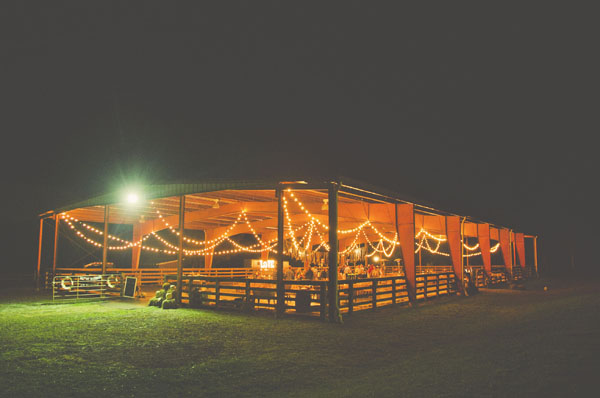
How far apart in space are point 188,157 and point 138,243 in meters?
9.10

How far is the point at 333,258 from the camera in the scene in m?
9.06

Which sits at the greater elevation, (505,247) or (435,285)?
(505,247)

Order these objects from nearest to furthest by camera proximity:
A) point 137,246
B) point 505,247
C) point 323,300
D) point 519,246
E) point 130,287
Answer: point 323,300 → point 130,287 → point 137,246 → point 505,247 → point 519,246

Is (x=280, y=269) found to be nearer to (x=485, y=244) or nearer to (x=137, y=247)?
(x=137, y=247)

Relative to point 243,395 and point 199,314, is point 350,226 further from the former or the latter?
point 243,395

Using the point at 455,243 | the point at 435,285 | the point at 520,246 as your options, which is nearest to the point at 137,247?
the point at 435,285

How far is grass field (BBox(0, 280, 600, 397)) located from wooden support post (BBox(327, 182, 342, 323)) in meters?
0.31

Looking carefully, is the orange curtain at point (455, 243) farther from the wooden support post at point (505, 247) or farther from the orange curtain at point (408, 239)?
the wooden support post at point (505, 247)

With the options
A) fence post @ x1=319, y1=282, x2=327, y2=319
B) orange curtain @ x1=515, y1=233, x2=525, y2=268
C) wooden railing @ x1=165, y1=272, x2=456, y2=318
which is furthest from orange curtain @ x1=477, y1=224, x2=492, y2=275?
fence post @ x1=319, y1=282, x2=327, y2=319

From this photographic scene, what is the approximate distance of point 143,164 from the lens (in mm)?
12031

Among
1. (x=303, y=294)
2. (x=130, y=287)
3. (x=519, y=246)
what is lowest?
(x=130, y=287)

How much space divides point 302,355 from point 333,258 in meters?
3.36

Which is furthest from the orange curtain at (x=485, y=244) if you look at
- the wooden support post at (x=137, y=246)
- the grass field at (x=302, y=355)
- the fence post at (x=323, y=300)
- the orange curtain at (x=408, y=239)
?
the wooden support post at (x=137, y=246)

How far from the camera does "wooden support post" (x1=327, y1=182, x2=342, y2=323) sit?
880 cm
